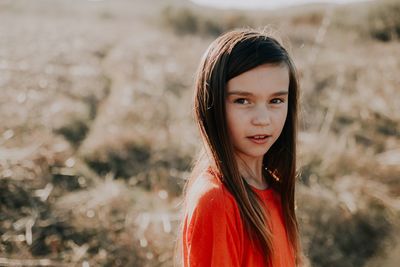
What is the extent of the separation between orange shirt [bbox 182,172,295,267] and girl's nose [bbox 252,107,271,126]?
0.73 ft

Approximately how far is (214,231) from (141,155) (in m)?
3.38

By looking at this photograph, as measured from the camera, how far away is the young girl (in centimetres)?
131

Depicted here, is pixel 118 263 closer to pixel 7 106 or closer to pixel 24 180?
pixel 24 180

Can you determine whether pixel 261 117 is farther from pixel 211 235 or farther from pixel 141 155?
pixel 141 155

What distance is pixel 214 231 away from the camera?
1.28 meters

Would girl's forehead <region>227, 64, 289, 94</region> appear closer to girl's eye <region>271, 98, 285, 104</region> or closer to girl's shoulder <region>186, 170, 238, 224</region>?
girl's eye <region>271, 98, 285, 104</region>

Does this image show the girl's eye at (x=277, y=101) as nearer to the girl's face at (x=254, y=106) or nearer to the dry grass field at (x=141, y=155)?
the girl's face at (x=254, y=106)

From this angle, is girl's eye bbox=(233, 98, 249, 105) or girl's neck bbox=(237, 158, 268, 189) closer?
girl's eye bbox=(233, 98, 249, 105)

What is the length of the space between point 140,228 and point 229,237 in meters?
2.17

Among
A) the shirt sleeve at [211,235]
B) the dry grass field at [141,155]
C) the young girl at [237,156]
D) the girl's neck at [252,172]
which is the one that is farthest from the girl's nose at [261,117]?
the dry grass field at [141,155]

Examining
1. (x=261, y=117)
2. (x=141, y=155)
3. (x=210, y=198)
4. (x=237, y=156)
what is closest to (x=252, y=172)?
(x=237, y=156)

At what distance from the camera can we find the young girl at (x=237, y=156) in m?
1.31

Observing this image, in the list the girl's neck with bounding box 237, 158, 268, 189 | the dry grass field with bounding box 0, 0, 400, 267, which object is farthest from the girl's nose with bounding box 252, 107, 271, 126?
the dry grass field with bounding box 0, 0, 400, 267

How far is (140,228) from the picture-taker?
11.1 feet
